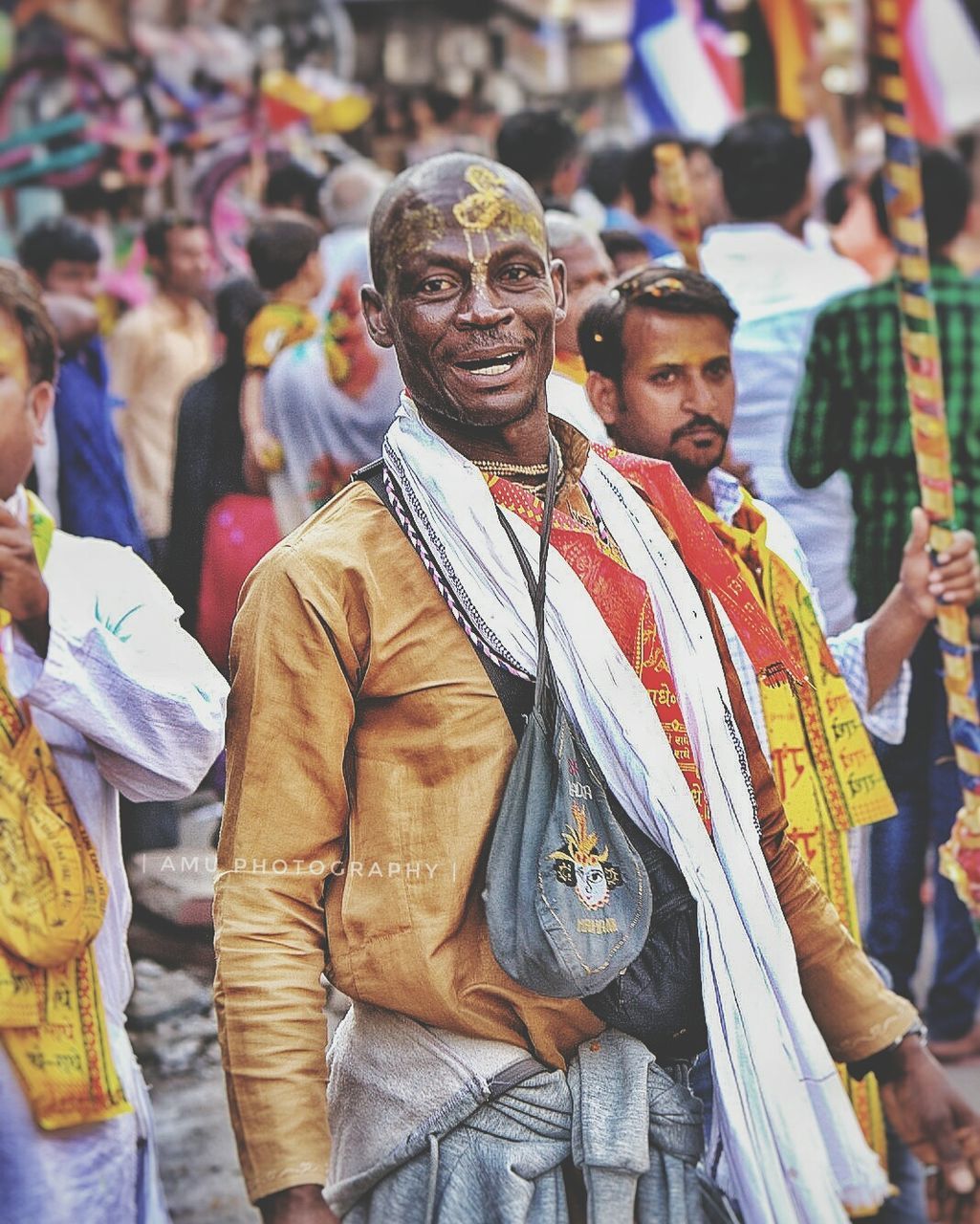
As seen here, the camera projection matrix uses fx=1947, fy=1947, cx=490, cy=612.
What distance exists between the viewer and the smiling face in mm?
2645

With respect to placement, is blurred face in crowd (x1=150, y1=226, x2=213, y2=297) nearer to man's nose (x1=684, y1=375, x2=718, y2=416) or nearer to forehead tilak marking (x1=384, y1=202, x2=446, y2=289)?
man's nose (x1=684, y1=375, x2=718, y2=416)

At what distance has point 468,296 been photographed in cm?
265

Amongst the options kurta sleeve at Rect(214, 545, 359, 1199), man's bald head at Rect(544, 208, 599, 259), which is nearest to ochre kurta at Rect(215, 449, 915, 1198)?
kurta sleeve at Rect(214, 545, 359, 1199)

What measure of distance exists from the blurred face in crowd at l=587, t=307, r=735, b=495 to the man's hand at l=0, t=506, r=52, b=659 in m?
1.06

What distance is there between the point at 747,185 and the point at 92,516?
2.50m

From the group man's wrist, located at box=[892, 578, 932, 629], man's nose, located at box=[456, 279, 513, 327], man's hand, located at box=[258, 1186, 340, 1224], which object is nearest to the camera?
man's hand, located at box=[258, 1186, 340, 1224]

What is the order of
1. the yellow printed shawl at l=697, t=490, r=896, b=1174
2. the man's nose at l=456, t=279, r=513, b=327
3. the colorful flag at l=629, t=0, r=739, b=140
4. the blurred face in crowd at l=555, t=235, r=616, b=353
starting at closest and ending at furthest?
1. the man's nose at l=456, t=279, r=513, b=327
2. the yellow printed shawl at l=697, t=490, r=896, b=1174
3. the blurred face in crowd at l=555, t=235, r=616, b=353
4. the colorful flag at l=629, t=0, r=739, b=140

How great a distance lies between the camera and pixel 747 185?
549 cm

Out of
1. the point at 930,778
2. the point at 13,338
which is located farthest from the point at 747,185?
the point at 13,338

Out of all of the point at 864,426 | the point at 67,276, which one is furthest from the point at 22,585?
the point at 67,276

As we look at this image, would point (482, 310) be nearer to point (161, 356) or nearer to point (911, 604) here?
point (911, 604)

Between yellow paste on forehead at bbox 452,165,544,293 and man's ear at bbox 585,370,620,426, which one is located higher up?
yellow paste on forehead at bbox 452,165,544,293

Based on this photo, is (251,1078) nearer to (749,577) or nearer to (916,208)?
(749,577)

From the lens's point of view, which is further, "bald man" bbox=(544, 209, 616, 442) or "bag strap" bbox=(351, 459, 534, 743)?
"bald man" bbox=(544, 209, 616, 442)
